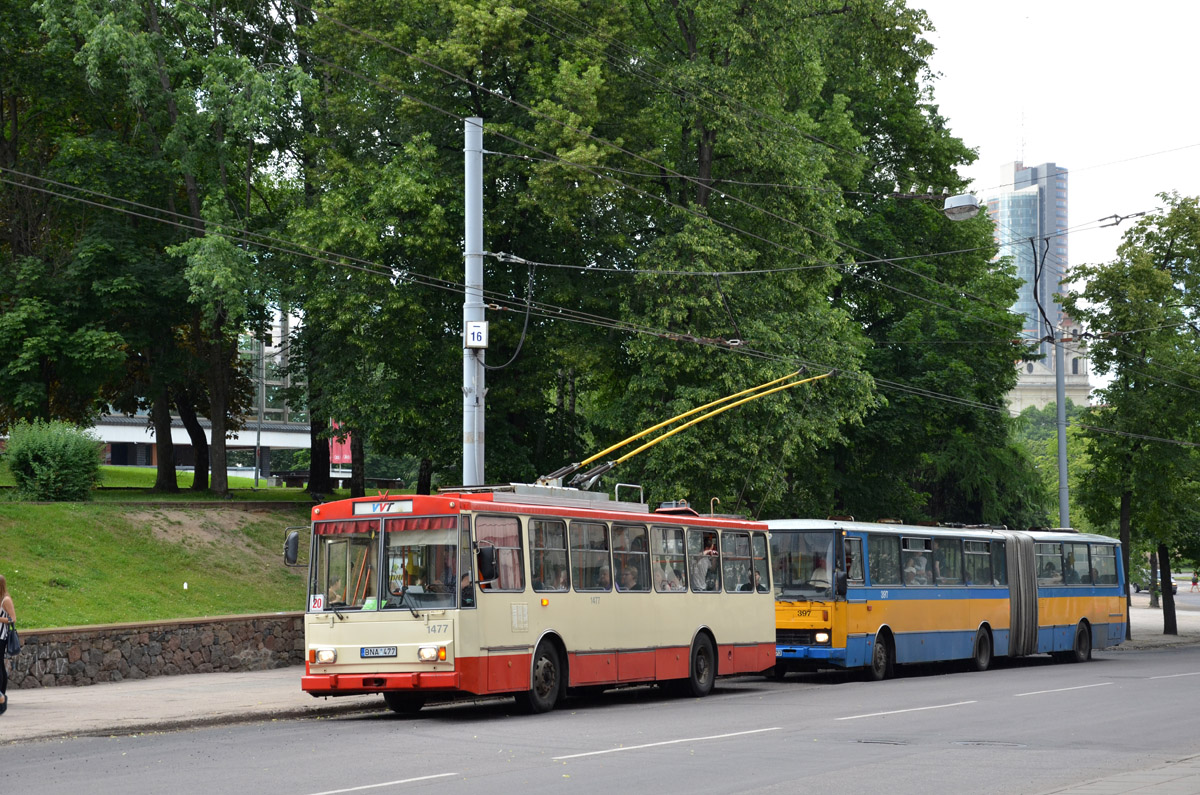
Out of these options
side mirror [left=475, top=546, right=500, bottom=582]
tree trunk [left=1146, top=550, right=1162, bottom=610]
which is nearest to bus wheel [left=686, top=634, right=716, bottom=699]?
side mirror [left=475, top=546, right=500, bottom=582]

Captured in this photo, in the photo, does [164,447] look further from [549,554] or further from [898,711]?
[898,711]

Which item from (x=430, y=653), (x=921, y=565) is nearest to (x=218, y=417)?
(x=921, y=565)

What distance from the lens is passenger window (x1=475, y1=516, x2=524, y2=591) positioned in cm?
1677

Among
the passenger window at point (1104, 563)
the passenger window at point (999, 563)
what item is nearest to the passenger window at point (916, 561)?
the passenger window at point (999, 563)

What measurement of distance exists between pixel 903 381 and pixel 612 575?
23.1 metres

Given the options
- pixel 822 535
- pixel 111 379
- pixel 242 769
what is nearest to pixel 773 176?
pixel 822 535

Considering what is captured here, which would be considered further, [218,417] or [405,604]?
[218,417]

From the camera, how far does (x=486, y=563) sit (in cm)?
1625

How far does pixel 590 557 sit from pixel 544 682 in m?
Answer: 1.92

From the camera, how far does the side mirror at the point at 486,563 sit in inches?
640

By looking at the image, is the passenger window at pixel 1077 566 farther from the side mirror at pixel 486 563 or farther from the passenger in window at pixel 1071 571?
the side mirror at pixel 486 563

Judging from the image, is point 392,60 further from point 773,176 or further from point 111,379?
point 111,379

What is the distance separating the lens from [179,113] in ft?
119

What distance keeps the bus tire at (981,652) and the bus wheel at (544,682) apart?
13.7m
